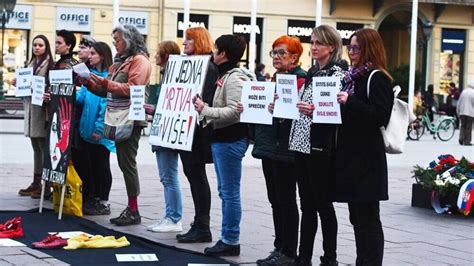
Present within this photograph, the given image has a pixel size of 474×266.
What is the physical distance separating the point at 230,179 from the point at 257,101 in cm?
77

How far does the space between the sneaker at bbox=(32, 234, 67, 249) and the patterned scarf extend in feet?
9.99

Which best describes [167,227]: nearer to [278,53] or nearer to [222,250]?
[222,250]

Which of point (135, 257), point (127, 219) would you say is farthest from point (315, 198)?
point (127, 219)

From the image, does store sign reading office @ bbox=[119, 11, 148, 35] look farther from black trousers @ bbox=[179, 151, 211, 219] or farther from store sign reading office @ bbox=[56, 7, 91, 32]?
black trousers @ bbox=[179, 151, 211, 219]

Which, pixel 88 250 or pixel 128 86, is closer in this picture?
pixel 88 250

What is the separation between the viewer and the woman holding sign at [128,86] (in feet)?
33.6

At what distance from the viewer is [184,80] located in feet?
31.1

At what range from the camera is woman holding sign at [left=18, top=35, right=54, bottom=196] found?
1201 centimetres

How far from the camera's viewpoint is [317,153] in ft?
24.4

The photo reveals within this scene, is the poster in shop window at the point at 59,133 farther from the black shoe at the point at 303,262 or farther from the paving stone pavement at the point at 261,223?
the black shoe at the point at 303,262

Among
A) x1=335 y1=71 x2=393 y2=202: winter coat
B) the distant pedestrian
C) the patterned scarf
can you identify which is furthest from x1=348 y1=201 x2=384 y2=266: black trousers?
the distant pedestrian


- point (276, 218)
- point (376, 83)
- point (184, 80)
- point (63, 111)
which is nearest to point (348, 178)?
point (376, 83)

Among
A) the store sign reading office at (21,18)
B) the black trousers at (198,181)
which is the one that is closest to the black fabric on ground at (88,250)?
the black trousers at (198,181)

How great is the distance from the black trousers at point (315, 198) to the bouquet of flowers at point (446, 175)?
4511 mm
